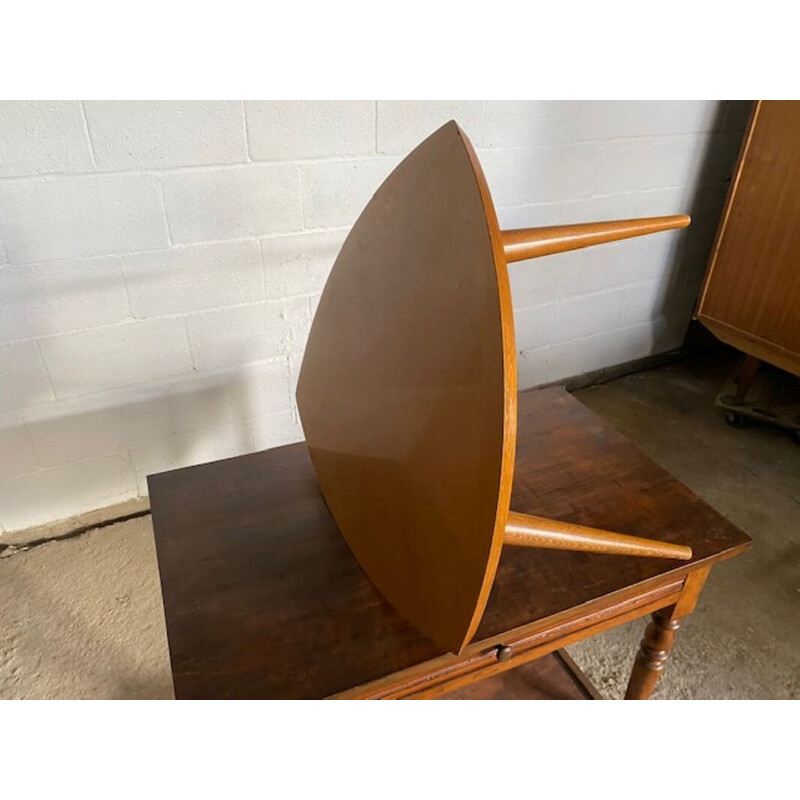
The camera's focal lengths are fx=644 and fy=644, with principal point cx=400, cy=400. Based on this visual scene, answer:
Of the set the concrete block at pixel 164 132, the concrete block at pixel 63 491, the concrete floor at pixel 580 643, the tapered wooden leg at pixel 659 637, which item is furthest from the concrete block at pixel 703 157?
the concrete block at pixel 63 491

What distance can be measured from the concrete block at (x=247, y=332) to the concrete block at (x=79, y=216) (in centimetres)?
26

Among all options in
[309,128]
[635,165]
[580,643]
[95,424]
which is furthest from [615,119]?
[95,424]

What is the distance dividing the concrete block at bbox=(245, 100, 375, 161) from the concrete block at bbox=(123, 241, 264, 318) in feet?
0.77

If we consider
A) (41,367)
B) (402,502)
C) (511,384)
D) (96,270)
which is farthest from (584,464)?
(41,367)

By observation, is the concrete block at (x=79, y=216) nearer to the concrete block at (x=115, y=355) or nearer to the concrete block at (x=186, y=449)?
the concrete block at (x=115, y=355)

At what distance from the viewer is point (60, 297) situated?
1471 millimetres

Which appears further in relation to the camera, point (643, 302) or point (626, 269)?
point (643, 302)

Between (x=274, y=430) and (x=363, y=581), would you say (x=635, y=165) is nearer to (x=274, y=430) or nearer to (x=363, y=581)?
(x=274, y=430)

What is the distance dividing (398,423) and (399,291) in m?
0.16

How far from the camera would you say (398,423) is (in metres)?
0.78

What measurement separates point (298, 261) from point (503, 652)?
45.3 inches

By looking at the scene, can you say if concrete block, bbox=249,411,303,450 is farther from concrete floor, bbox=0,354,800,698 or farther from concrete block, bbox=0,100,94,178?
concrete block, bbox=0,100,94,178

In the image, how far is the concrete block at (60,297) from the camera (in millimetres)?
1424
